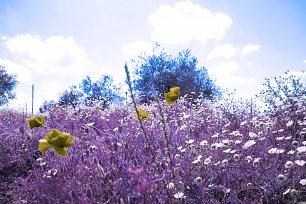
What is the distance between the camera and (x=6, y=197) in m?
2.81

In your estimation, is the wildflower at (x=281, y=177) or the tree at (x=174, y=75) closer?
the wildflower at (x=281, y=177)

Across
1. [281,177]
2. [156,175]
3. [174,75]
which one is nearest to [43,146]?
[156,175]

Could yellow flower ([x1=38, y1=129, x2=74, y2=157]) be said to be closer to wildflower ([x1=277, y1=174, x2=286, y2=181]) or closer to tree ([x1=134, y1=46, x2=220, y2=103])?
wildflower ([x1=277, y1=174, x2=286, y2=181])

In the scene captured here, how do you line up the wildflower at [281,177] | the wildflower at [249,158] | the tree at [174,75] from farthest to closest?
the tree at [174,75]
the wildflower at [249,158]
the wildflower at [281,177]

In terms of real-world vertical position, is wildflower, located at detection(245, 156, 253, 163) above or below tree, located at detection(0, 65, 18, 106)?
below

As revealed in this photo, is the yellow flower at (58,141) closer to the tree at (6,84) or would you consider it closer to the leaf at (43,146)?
the leaf at (43,146)

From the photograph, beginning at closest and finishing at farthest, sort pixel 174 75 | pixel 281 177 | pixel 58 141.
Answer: pixel 58 141, pixel 281 177, pixel 174 75

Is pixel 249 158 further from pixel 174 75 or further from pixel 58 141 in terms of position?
pixel 174 75

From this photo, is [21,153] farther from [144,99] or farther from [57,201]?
[144,99]

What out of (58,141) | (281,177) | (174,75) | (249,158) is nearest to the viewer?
(58,141)

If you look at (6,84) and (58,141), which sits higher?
(6,84)


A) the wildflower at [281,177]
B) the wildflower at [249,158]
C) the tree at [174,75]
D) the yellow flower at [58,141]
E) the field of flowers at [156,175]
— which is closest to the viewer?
the yellow flower at [58,141]

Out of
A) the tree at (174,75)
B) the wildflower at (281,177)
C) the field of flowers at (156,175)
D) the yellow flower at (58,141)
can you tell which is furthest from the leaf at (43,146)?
the tree at (174,75)

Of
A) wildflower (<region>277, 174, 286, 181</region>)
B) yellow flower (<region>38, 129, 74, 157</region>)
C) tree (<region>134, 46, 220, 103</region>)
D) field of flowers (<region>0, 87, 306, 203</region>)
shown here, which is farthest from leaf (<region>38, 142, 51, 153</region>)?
tree (<region>134, 46, 220, 103</region>)
